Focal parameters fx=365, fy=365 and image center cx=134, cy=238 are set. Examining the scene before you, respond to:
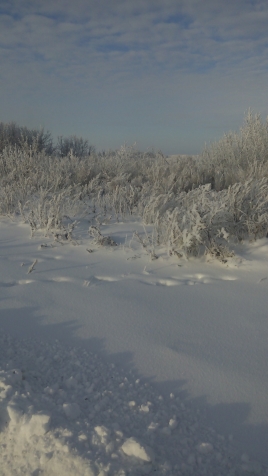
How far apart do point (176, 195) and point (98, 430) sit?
16.5 ft

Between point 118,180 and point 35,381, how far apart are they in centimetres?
527

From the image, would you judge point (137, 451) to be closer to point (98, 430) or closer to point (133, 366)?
point (98, 430)

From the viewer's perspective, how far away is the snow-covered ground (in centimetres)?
149

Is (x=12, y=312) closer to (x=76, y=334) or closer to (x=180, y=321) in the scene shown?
(x=76, y=334)

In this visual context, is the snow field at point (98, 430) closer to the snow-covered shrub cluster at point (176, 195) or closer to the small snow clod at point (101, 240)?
the snow-covered shrub cluster at point (176, 195)

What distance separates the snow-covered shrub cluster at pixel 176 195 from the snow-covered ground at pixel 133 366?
0.38 m

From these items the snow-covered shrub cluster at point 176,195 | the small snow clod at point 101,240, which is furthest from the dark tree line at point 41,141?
the small snow clod at point 101,240

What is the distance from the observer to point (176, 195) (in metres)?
6.25

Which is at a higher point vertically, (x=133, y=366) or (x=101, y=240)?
(x=101, y=240)

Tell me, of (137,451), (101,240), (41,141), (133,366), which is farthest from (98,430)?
(41,141)

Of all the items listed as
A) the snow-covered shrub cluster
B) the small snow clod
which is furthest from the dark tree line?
the small snow clod

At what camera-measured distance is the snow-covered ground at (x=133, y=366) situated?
1488 millimetres

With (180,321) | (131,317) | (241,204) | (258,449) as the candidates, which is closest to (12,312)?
(131,317)

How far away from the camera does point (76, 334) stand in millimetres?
2443
